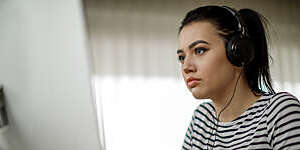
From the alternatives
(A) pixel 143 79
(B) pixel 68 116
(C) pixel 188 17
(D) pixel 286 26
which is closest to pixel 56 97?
(B) pixel 68 116

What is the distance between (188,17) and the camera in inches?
38.8

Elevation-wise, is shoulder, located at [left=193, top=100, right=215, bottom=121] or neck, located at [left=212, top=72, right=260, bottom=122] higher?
neck, located at [left=212, top=72, right=260, bottom=122]

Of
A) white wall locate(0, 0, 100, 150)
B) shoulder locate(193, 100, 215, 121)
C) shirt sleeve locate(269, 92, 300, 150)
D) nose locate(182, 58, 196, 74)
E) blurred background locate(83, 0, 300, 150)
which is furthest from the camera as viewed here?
blurred background locate(83, 0, 300, 150)

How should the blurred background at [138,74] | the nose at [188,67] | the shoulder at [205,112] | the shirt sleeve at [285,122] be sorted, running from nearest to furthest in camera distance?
the shirt sleeve at [285,122], the nose at [188,67], the shoulder at [205,112], the blurred background at [138,74]

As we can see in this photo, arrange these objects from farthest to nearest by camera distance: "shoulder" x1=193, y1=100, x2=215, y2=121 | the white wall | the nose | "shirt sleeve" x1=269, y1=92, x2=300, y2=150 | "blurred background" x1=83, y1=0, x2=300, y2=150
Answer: "blurred background" x1=83, y1=0, x2=300, y2=150 < "shoulder" x1=193, y1=100, x2=215, y2=121 < the nose < "shirt sleeve" x1=269, y1=92, x2=300, y2=150 < the white wall

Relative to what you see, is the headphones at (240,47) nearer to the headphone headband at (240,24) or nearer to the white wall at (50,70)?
the headphone headband at (240,24)

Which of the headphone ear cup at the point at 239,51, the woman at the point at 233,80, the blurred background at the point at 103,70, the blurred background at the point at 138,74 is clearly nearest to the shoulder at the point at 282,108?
the woman at the point at 233,80

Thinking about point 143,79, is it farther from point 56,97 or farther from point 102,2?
point 56,97

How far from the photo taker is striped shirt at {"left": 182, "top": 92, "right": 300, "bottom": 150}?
803mm

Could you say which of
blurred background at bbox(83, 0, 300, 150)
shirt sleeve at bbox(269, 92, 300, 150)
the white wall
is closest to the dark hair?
shirt sleeve at bbox(269, 92, 300, 150)

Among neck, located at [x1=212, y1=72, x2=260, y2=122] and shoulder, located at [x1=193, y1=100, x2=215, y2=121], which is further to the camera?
shoulder, located at [x1=193, y1=100, x2=215, y2=121]

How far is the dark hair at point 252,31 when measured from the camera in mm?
954

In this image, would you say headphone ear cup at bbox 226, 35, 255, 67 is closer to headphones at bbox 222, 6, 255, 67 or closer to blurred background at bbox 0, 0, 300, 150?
headphones at bbox 222, 6, 255, 67

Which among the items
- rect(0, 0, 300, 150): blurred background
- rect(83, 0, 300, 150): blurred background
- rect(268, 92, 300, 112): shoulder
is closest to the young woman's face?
rect(268, 92, 300, 112): shoulder
